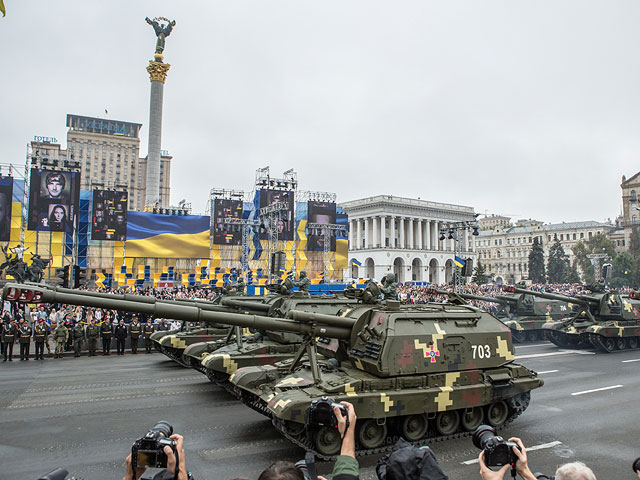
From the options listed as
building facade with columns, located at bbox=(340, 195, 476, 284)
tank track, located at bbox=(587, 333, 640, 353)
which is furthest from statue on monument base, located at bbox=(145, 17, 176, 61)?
tank track, located at bbox=(587, 333, 640, 353)

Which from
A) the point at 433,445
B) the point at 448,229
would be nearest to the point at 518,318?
the point at 448,229

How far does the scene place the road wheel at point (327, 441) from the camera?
25.3 ft

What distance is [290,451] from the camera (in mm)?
8406

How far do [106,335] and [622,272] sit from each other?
2366 inches

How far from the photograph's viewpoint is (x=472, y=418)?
9.36 metres

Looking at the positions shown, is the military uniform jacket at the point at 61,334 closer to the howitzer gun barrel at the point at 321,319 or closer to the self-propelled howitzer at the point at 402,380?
the self-propelled howitzer at the point at 402,380

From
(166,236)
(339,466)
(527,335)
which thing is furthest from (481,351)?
(166,236)

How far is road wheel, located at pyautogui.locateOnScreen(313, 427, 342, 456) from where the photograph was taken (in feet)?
25.3

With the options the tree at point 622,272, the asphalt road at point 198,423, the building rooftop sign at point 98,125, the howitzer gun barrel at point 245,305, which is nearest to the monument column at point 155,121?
the asphalt road at point 198,423

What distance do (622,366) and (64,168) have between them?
112 feet

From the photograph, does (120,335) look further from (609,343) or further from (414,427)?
(609,343)

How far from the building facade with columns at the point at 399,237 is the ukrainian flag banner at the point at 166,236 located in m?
40.8

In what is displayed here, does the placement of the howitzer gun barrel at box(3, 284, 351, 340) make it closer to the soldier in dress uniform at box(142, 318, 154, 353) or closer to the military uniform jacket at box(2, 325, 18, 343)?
the military uniform jacket at box(2, 325, 18, 343)

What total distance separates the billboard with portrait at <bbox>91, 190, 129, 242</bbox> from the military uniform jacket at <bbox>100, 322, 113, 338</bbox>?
18489 mm
